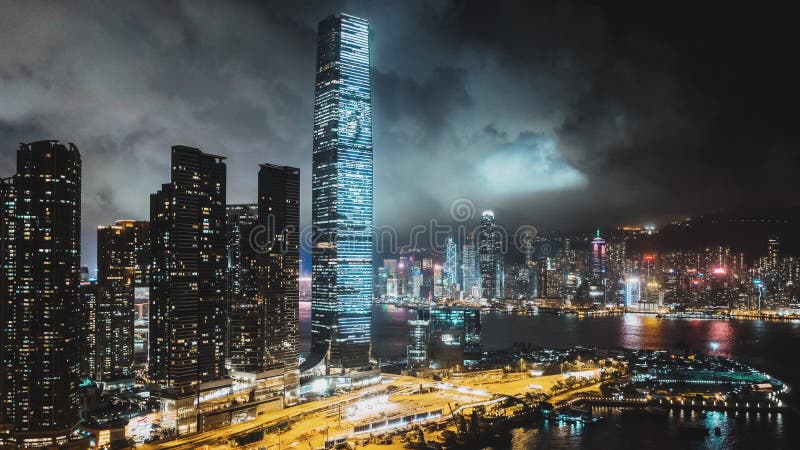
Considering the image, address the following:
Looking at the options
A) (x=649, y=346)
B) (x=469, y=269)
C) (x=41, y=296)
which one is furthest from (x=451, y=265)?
(x=41, y=296)

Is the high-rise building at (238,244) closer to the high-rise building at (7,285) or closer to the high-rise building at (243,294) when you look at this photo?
the high-rise building at (243,294)

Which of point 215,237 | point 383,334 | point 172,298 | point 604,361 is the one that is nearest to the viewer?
point 172,298

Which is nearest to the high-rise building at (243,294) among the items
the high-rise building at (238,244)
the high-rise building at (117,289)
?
the high-rise building at (238,244)

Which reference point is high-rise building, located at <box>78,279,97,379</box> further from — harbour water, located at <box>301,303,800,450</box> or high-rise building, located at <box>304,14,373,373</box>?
harbour water, located at <box>301,303,800,450</box>

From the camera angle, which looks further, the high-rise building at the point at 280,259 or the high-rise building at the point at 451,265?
the high-rise building at the point at 451,265

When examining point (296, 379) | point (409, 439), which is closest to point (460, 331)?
point (296, 379)

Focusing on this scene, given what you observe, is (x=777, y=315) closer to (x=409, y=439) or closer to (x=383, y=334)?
(x=383, y=334)

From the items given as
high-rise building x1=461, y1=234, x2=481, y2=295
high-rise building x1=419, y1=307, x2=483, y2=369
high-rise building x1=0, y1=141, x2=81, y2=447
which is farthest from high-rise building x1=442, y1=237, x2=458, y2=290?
high-rise building x1=0, y1=141, x2=81, y2=447

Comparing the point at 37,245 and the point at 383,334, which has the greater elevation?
the point at 37,245
